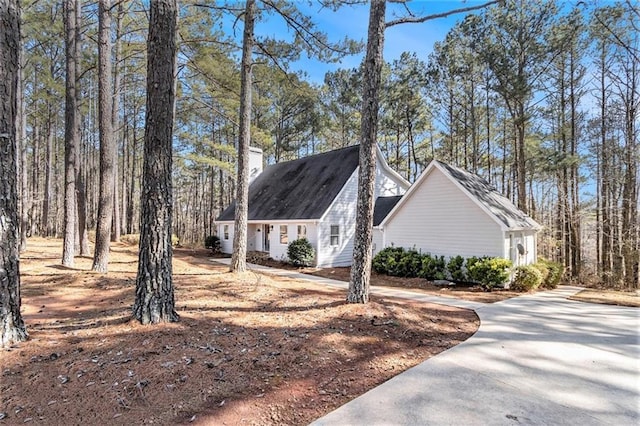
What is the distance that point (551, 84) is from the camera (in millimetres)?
15188

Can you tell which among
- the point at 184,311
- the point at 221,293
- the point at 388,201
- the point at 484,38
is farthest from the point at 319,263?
the point at 484,38

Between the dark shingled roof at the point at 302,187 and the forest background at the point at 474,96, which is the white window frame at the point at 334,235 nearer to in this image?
the dark shingled roof at the point at 302,187

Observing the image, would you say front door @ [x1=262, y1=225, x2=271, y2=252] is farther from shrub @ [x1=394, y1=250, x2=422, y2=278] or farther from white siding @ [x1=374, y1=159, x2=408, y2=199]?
shrub @ [x1=394, y1=250, x2=422, y2=278]

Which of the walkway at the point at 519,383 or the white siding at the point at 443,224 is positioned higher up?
the white siding at the point at 443,224

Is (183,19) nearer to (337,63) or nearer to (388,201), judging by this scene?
(337,63)

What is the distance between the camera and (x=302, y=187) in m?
17.9

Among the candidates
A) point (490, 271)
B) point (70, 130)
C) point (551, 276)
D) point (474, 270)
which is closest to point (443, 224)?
point (474, 270)

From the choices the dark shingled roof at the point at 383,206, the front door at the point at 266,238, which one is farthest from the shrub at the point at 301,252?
the dark shingled roof at the point at 383,206

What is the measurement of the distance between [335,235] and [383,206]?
3426mm

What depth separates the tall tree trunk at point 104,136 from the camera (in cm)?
863

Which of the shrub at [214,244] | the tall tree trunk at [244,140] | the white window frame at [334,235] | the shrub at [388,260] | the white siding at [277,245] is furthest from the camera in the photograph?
the shrub at [214,244]

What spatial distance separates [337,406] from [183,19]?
13.6 metres

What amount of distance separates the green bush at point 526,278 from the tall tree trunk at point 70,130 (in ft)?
44.5

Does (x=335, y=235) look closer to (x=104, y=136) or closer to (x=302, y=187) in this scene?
(x=302, y=187)
